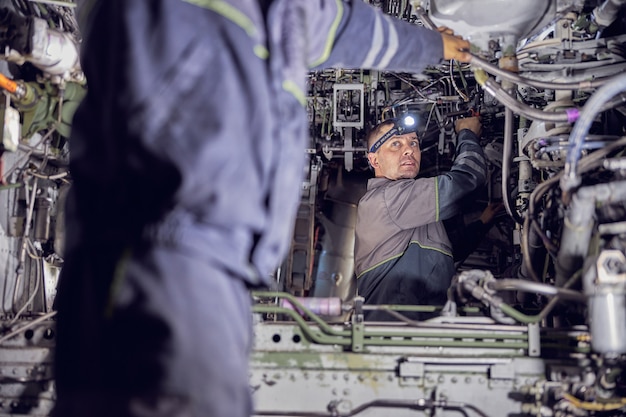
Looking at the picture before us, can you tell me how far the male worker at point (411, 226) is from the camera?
3924 mm

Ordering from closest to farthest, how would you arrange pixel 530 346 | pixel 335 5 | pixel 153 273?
pixel 153 273
pixel 335 5
pixel 530 346

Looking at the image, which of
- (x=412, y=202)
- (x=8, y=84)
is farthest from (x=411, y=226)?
(x=8, y=84)

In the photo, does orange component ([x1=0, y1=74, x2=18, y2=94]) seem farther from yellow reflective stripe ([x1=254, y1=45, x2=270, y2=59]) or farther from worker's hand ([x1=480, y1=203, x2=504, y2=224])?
worker's hand ([x1=480, y1=203, x2=504, y2=224])

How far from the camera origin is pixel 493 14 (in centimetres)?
294

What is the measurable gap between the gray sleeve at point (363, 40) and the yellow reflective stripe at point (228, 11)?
304 millimetres

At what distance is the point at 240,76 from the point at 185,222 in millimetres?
396

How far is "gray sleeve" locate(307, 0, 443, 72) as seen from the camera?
6.64 ft

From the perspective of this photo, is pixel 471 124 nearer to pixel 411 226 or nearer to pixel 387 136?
pixel 387 136

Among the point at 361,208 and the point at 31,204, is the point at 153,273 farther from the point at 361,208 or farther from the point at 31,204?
the point at 361,208

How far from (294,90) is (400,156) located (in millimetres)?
2863

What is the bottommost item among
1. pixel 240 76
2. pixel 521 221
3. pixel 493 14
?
pixel 240 76

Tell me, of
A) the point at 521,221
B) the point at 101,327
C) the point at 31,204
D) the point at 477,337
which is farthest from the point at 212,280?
the point at 521,221

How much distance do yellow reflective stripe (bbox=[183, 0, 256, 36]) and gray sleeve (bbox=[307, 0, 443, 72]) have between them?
30 centimetres

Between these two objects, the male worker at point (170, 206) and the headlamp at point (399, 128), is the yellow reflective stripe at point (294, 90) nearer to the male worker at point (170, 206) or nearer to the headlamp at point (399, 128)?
the male worker at point (170, 206)
